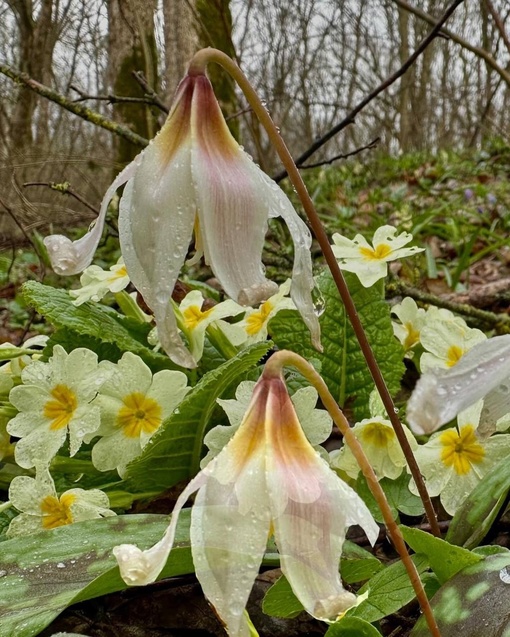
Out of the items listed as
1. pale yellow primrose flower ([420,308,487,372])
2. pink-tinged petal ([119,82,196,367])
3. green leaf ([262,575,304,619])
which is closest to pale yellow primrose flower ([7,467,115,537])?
green leaf ([262,575,304,619])

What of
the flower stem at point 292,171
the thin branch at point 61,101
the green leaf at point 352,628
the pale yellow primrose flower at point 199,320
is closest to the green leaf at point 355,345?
the pale yellow primrose flower at point 199,320

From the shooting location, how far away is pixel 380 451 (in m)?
1.11

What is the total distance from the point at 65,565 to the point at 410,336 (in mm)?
905

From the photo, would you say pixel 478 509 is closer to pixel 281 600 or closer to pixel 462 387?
pixel 281 600

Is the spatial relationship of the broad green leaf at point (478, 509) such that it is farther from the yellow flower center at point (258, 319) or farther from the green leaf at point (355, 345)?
the yellow flower center at point (258, 319)

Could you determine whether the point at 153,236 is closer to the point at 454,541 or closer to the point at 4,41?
the point at 454,541

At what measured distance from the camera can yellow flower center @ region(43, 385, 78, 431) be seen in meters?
1.17

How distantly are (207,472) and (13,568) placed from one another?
0.43 m

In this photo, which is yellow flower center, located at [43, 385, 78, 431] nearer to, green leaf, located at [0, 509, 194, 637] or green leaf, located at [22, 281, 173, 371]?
green leaf, located at [22, 281, 173, 371]

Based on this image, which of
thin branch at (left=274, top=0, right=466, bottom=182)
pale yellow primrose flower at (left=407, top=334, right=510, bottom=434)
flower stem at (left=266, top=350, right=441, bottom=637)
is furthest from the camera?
thin branch at (left=274, top=0, right=466, bottom=182)

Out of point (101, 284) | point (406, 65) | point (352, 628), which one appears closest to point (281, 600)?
point (352, 628)

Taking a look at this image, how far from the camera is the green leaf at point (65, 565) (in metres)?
0.79

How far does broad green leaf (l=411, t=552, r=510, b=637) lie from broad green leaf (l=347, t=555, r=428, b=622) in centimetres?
4

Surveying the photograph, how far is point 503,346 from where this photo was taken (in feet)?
1.98
